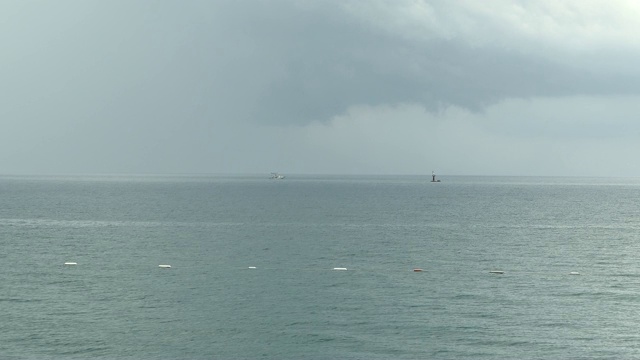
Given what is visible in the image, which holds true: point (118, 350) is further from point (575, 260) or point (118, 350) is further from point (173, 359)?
point (575, 260)

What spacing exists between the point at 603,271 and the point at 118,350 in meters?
59.9

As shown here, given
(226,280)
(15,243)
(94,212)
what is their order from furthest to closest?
(94,212)
(15,243)
(226,280)

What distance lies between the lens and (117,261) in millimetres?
96688

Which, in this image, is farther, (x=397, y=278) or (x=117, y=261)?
(x=117, y=261)

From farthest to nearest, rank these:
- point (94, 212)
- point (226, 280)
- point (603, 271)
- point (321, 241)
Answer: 1. point (94, 212)
2. point (321, 241)
3. point (603, 271)
4. point (226, 280)

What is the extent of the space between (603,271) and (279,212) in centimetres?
11769

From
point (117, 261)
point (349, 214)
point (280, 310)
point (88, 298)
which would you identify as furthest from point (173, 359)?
point (349, 214)

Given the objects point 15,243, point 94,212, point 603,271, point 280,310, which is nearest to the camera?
point 280,310

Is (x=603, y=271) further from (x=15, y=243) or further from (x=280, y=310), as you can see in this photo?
(x=15, y=243)

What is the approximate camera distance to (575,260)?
10112cm

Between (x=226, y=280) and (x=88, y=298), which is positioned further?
(x=226, y=280)

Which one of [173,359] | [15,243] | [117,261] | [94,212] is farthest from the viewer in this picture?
[94,212]

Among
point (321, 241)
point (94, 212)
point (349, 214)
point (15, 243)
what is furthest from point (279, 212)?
point (15, 243)

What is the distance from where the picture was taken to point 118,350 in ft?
179
